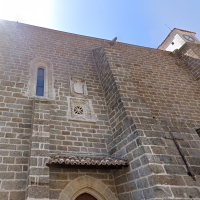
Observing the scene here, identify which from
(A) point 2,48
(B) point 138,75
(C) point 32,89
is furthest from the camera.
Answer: (B) point 138,75

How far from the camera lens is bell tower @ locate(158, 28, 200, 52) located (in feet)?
53.5

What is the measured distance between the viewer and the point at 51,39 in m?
8.15

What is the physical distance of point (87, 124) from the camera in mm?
5625

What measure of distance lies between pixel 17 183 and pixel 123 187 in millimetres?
2281

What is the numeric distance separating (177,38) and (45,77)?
13710 mm

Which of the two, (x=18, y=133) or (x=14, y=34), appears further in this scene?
(x=14, y=34)

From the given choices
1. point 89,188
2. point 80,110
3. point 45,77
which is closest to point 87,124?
point 80,110

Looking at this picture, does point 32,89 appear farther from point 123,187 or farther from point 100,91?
point 123,187

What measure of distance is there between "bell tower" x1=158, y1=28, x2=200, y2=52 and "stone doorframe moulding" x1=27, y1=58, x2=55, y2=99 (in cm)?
1270

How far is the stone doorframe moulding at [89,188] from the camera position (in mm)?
4336

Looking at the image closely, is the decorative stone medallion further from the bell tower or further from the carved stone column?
the bell tower

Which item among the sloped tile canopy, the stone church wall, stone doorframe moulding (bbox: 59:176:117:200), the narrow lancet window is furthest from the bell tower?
stone doorframe moulding (bbox: 59:176:117:200)

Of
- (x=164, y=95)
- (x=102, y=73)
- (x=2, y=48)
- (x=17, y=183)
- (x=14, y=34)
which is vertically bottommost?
(x=17, y=183)

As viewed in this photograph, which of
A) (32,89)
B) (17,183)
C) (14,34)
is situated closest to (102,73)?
(32,89)
